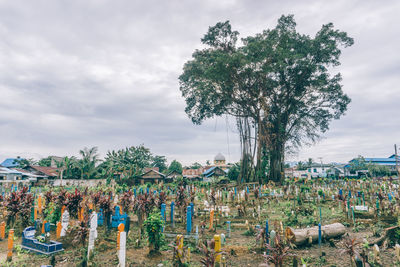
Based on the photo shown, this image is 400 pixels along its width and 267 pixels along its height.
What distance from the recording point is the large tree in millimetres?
26188

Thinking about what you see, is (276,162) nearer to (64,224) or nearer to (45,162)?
(64,224)

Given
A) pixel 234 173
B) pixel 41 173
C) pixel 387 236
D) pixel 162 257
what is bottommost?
pixel 162 257

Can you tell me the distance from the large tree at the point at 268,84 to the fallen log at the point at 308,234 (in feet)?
67.9

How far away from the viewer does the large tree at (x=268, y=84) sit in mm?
26188

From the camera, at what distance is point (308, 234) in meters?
6.71

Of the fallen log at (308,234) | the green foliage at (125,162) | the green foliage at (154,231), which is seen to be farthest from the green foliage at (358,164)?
the green foliage at (154,231)

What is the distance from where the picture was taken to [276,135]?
30906 mm

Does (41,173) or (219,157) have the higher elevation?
(219,157)

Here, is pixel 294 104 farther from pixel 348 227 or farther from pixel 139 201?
pixel 139 201

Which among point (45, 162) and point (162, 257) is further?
point (45, 162)

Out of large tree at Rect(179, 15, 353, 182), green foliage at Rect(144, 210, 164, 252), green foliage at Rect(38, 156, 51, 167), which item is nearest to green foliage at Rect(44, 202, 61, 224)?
green foliage at Rect(144, 210, 164, 252)

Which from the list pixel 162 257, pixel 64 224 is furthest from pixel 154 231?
pixel 64 224

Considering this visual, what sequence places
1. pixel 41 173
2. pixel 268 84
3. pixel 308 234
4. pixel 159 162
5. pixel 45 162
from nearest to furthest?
pixel 308 234
pixel 268 84
pixel 41 173
pixel 45 162
pixel 159 162

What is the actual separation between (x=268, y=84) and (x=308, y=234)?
79.6 ft
